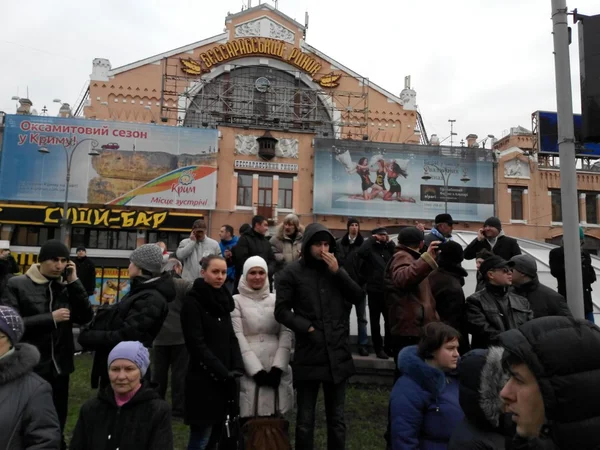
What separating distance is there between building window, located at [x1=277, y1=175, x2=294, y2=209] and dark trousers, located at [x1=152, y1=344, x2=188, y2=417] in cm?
2159

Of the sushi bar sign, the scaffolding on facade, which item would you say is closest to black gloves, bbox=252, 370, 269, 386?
the scaffolding on facade

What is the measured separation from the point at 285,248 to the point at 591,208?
30.1 m

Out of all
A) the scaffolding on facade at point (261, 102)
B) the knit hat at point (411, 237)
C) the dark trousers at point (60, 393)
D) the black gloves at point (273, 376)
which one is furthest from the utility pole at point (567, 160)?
the scaffolding on facade at point (261, 102)

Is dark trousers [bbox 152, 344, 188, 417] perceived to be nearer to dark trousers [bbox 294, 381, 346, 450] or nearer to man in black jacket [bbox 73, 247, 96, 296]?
dark trousers [bbox 294, 381, 346, 450]

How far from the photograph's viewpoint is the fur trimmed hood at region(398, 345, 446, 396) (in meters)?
2.92

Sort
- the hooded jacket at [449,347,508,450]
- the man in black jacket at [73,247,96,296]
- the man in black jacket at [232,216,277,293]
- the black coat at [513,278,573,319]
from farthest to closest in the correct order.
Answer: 1. the man in black jacket at [73,247,96,296]
2. the man in black jacket at [232,216,277,293]
3. the black coat at [513,278,573,319]
4. the hooded jacket at [449,347,508,450]

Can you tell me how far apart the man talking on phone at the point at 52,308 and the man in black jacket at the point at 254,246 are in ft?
8.06

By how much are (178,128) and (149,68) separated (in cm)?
598

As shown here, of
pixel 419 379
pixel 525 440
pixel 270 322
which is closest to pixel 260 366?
pixel 270 322

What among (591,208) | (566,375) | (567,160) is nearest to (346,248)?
(567,160)

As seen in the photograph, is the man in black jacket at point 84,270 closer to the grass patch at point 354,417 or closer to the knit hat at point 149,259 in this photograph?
the grass patch at point 354,417

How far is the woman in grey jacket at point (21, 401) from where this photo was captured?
246 centimetres

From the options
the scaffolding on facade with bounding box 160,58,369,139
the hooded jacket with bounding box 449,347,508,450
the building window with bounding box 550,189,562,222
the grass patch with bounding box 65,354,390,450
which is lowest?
the grass patch with bounding box 65,354,390,450

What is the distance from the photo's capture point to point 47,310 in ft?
12.5
